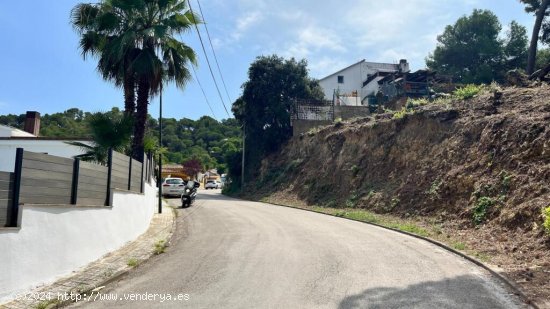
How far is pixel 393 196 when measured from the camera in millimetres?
19094

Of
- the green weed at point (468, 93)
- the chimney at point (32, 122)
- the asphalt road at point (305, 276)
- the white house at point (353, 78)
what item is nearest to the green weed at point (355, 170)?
the green weed at point (468, 93)

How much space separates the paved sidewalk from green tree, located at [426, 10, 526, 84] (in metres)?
34.6

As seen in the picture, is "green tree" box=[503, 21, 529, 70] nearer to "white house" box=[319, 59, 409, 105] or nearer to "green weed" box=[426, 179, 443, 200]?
"white house" box=[319, 59, 409, 105]

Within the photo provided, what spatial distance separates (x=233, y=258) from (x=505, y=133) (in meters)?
12.1

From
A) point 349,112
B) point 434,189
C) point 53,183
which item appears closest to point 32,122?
point 349,112

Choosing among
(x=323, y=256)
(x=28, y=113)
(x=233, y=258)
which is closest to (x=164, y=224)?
(x=233, y=258)

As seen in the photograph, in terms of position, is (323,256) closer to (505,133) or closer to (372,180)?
(505,133)

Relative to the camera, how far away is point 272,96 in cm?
3625

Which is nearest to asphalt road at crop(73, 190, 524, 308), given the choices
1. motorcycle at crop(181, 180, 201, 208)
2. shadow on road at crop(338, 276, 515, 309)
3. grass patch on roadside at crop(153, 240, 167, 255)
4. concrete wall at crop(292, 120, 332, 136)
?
shadow on road at crop(338, 276, 515, 309)

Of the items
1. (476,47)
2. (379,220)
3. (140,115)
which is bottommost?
(379,220)

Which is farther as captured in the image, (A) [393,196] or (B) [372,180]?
(B) [372,180]

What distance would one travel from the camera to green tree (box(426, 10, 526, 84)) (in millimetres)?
39281

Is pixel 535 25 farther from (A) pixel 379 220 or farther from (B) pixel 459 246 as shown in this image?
(B) pixel 459 246

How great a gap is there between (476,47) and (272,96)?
69.5ft
